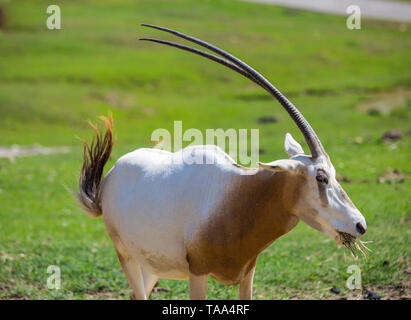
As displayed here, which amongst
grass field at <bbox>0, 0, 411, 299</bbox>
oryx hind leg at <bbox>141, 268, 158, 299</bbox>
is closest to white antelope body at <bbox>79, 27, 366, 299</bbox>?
oryx hind leg at <bbox>141, 268, 158, 299</bbox>

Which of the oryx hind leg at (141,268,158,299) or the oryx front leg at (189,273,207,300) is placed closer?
the oryx front leg at (189,273,207,300)

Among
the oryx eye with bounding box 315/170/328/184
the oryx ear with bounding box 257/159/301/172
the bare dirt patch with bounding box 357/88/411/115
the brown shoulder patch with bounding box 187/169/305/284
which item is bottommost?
the brown shoulder patch with bounding box 187/169/305/284

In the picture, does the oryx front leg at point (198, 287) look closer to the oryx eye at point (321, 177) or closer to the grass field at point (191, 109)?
the oryx eye at point (321, 177)

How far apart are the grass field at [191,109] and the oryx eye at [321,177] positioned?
79.0 inches

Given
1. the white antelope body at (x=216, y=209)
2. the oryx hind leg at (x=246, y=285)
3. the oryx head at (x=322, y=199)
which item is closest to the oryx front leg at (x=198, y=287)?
the white antelope body at (x=216, y=209)

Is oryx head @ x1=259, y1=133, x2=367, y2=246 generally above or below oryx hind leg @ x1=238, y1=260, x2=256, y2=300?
above

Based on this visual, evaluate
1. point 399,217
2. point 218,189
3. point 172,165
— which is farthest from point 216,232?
point 399,217

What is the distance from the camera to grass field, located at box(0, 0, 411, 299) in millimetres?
8612

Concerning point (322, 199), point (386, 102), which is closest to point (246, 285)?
point (322, 199)

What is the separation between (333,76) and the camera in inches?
1652

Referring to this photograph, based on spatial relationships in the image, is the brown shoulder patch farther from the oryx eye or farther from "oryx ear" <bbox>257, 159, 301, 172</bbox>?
the oryx eye
